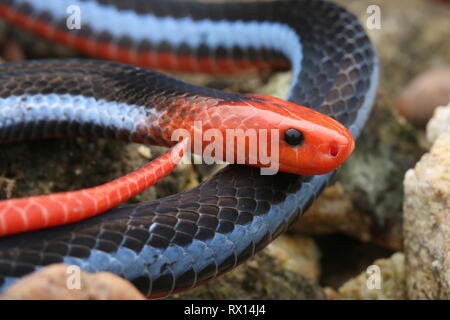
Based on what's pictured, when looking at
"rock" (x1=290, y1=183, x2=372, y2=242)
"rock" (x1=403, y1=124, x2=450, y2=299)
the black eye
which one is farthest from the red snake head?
"rock" (x1=290, y1=183, x2=372, y2=242)

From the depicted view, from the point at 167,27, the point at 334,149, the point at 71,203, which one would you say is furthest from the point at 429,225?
the point at 167,27

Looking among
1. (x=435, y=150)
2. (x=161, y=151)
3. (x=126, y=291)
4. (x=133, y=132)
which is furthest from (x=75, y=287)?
(x=435, y=150)

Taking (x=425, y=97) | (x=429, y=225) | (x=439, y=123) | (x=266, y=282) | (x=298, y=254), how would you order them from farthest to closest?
(x=425, y=97)
(x=298, y=254)
(x=439, y=123)
(x=266, y=282)
(x=429, y=225)

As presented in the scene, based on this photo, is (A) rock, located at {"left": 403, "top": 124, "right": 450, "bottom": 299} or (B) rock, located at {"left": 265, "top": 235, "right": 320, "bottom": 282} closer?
(A) rock, located at {"left": 403, "top": 124, "right": 450, "bottom": 299}

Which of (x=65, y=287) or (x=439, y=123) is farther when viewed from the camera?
(x=439, y=123)

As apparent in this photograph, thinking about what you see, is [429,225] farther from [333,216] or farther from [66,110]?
[66,110]

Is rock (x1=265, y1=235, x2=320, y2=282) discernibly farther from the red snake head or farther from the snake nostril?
the snake nostril
